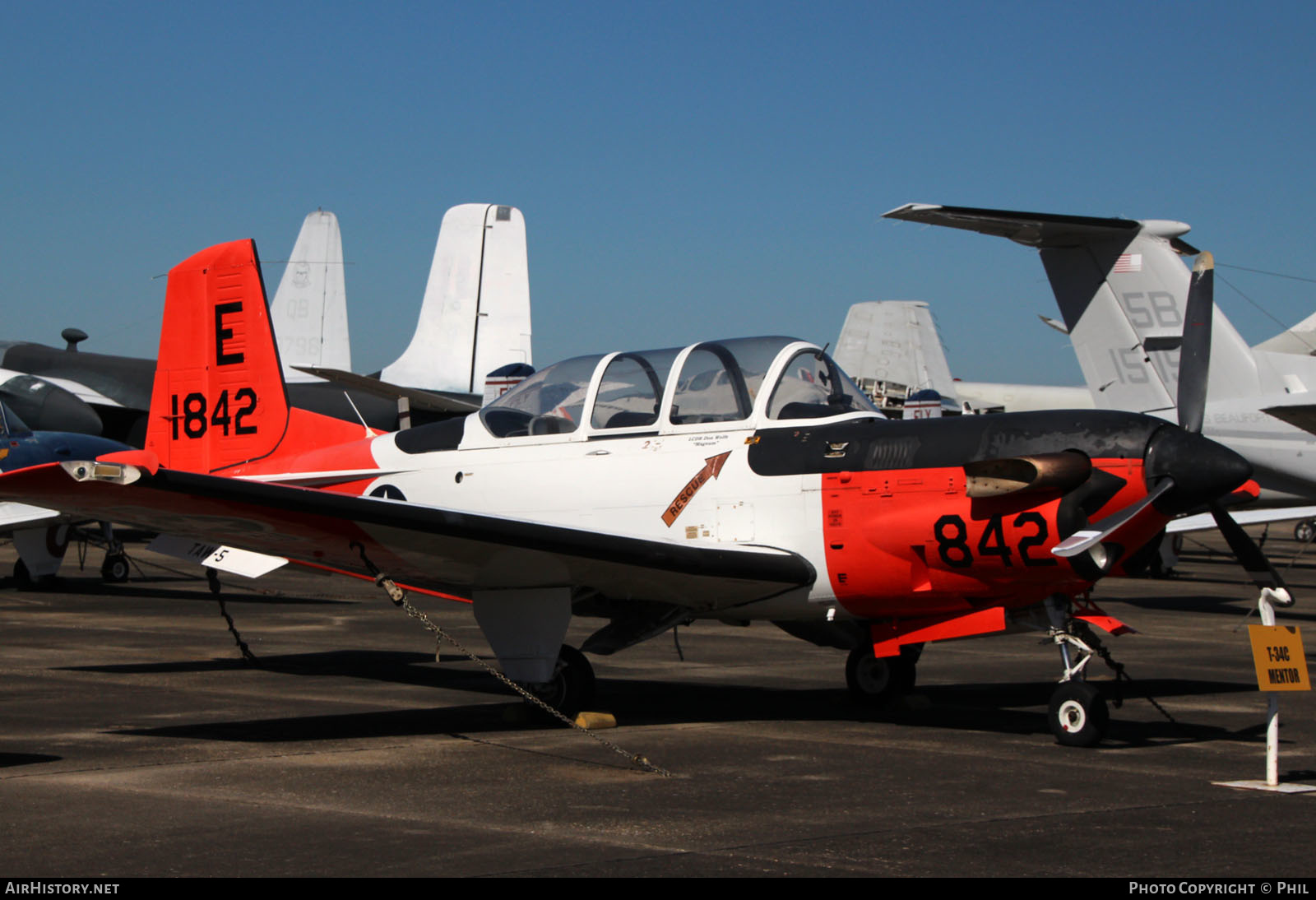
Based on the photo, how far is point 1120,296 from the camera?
1723cm

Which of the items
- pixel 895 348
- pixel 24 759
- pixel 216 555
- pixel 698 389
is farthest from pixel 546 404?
pixel 895 348

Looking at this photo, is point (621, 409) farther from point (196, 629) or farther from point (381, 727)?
point (196, 629)

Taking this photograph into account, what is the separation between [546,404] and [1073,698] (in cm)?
414

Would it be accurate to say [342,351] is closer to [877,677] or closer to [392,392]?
[392,392]

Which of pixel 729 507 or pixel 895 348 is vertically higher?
pixel 895 348

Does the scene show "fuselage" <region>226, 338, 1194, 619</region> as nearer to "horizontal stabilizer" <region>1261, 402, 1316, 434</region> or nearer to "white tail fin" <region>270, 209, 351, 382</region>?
"horizontal stabilizer" <region>1261, 402, 1316, 434</region>

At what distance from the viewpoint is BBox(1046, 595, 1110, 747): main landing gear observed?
7617 mm

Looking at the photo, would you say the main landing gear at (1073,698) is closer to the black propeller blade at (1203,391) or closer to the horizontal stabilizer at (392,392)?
the black propeller blade at (1203,391)

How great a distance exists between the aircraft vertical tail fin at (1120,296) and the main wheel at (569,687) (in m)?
9.98

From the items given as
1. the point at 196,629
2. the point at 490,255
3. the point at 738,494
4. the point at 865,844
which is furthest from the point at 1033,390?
the point at 865,844

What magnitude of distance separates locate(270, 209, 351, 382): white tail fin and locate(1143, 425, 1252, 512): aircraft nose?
27.3 m

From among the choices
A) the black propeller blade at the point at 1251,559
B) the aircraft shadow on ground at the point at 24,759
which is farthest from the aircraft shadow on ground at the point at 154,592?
the black propeller blade at the point at 1251,559

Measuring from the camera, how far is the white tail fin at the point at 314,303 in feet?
107

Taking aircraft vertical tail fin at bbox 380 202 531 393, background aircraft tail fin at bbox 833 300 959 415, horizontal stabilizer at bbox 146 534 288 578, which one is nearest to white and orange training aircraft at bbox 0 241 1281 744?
horizontal stabilizer at bbox 146 534 288 578
